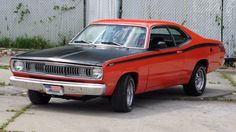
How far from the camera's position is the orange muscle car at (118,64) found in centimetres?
873

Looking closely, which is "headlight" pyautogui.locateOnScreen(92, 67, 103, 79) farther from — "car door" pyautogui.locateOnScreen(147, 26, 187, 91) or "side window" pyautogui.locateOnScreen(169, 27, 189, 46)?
"side window" pyautogui.locateOnScreen(169, 27, 189, 46)

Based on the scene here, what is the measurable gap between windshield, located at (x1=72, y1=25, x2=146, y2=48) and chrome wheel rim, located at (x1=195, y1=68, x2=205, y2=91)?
69.7 inches

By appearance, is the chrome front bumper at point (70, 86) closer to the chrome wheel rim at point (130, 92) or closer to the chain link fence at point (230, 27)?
the chrome wheel rim at point (130, 92)

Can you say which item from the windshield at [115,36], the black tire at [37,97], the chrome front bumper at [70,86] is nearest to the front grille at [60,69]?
the chrome front bumper at [70,86]

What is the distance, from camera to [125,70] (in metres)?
9.01

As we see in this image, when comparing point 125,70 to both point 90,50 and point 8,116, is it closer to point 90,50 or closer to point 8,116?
point 90,50

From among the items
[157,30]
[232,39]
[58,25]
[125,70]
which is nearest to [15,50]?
[58,25]

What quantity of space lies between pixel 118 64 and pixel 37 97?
5.16ft

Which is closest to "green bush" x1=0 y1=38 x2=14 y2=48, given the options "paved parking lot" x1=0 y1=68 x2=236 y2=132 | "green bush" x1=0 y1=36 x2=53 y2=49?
"green bush" x1=0 y1=36 x2=53 y2=49

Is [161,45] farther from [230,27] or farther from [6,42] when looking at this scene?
[6,42]

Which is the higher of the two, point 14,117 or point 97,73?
point 97,73

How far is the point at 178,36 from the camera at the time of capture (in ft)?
36.3

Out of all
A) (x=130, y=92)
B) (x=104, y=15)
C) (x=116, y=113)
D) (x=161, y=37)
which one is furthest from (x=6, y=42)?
(x=116, y=113)

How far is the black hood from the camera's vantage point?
879 centimetres
